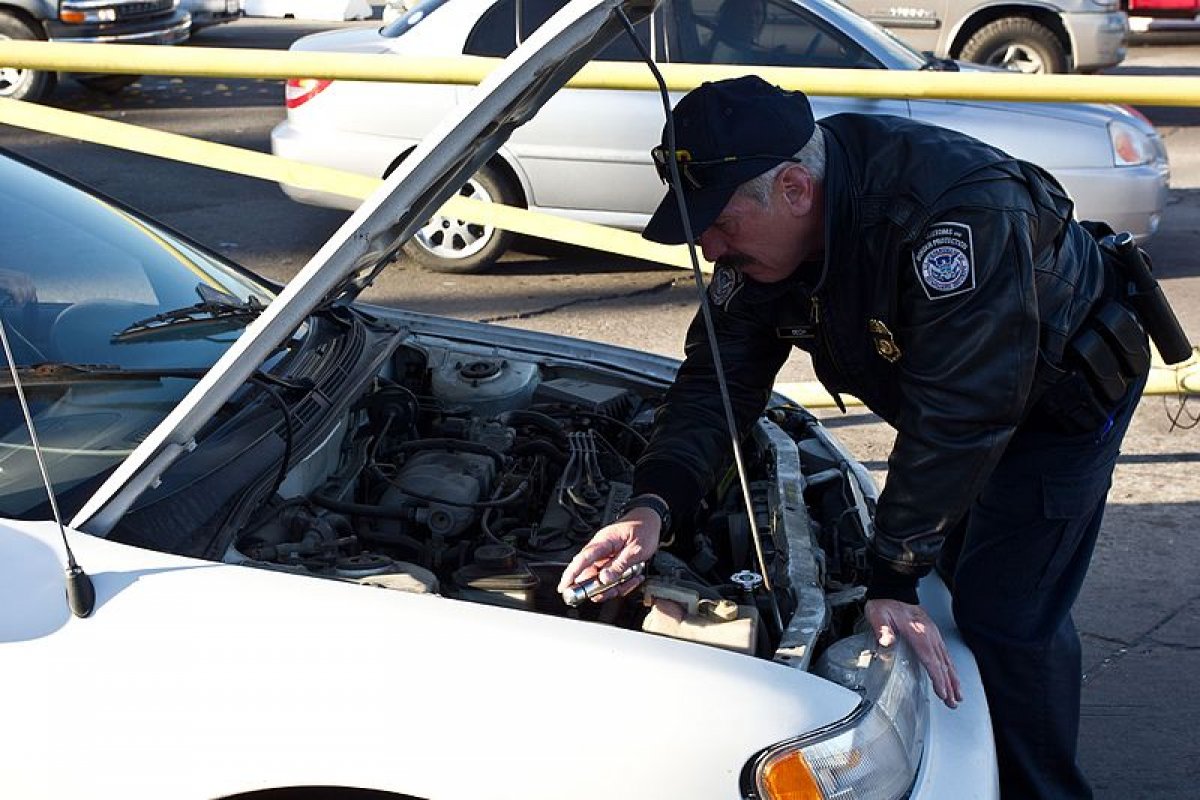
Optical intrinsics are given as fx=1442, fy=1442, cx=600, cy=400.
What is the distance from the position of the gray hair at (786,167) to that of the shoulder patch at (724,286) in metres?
0.36

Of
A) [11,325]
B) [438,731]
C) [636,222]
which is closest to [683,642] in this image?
[438,731]

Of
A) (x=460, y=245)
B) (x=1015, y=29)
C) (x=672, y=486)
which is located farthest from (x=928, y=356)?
(x=1015, y=29)

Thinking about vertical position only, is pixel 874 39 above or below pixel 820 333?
below

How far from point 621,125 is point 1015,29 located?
5958 mm

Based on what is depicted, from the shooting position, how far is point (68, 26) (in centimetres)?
1226

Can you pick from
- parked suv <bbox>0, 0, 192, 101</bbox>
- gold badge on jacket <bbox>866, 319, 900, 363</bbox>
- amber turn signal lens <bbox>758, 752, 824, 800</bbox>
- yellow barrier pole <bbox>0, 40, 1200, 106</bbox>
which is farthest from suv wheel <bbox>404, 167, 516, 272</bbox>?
parked suv <bbox>0, 0, 192, 101</bbox>

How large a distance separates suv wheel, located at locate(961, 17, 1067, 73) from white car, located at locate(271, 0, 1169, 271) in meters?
4.49

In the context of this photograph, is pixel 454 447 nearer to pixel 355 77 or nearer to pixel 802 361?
pixel 355 77

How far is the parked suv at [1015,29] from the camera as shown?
1173 centimetres

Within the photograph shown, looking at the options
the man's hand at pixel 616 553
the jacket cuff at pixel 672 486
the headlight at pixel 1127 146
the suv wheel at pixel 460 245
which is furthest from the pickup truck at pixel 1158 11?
the man's hand at pixel 616 553

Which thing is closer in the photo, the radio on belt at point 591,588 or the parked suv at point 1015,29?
the radio on belt at point 591,588

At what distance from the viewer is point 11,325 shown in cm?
Result: 281

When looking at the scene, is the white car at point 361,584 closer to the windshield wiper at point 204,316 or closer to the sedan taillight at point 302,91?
the windshield wiper at point 204,316

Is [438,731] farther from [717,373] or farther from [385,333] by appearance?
[385,333]
